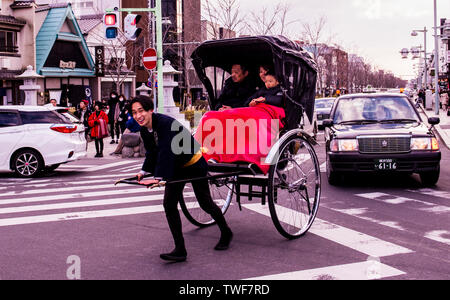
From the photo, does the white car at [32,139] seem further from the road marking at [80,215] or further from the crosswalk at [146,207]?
the road marking at [80,215]

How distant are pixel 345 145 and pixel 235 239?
164 inches

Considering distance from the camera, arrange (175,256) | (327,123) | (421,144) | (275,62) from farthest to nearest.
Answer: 1. (327,123)
2. (421,144)
3. (275,62)
4. (175,256)

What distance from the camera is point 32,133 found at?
13094 millimetres

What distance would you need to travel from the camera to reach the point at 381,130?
32.1ft

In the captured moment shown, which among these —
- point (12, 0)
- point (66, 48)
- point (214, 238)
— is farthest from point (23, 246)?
point (66, 48)

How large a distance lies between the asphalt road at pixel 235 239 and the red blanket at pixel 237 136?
994mm

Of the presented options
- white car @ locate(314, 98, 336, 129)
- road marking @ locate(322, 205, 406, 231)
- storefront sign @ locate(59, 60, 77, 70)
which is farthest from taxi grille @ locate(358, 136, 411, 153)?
storefront sign @ locate(59, 60, 77, 70)

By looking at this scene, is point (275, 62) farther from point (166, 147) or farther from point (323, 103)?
point (323, 103)

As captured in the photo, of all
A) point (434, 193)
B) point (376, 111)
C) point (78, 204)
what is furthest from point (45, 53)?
point (434, 193)

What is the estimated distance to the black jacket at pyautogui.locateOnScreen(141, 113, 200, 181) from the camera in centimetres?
516

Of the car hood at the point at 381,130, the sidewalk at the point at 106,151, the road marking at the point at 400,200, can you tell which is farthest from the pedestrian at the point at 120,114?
the road marking at the point at 400,200

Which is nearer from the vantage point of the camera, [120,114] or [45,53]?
[120,114]
